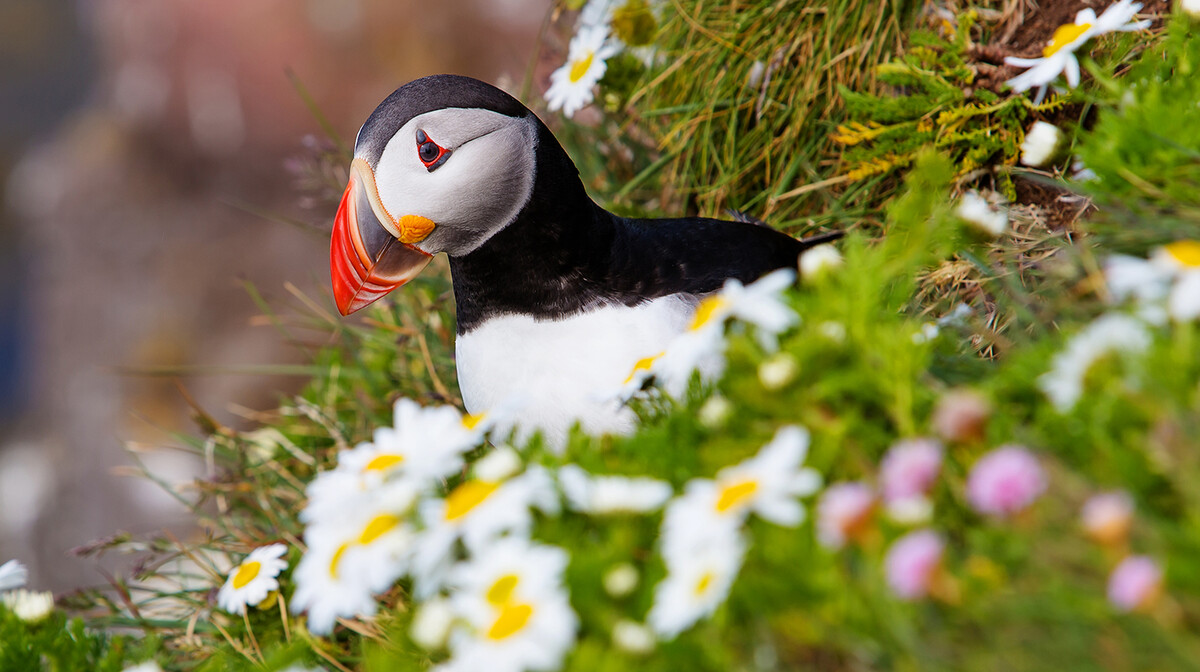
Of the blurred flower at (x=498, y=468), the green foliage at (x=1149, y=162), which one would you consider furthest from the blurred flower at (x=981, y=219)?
the blurred flower at (x=498, y=468)

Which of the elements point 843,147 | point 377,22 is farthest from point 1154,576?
point 377,22

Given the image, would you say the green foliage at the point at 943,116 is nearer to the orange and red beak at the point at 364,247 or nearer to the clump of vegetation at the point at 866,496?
the clump of vegetation at the point at 866,496

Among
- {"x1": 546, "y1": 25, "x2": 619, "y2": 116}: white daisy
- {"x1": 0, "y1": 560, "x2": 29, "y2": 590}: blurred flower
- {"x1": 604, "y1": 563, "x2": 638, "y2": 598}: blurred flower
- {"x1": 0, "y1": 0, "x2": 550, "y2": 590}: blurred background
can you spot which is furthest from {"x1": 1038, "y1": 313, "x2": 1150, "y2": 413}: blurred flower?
→ {"x1": 0, "y1": 0, "x2": 550, "y2": 590}: blurred background

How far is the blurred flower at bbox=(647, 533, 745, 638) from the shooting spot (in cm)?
100

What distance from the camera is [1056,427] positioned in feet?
3.91

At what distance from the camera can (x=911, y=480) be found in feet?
3.21

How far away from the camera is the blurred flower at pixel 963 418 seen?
1.03 meters

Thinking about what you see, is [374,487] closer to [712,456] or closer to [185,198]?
[712,456]

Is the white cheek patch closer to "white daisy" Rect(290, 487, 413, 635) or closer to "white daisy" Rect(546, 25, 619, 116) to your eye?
"white daisy" Rect(546, 25, 619, 116)

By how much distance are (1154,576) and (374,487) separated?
0.94 metres

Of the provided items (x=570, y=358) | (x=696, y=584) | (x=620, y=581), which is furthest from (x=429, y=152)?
(x=696, y=584)

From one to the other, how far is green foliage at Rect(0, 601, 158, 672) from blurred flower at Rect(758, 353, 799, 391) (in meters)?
1.19

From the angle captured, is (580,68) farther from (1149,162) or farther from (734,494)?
(734,494)

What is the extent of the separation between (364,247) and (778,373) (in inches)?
41.5
